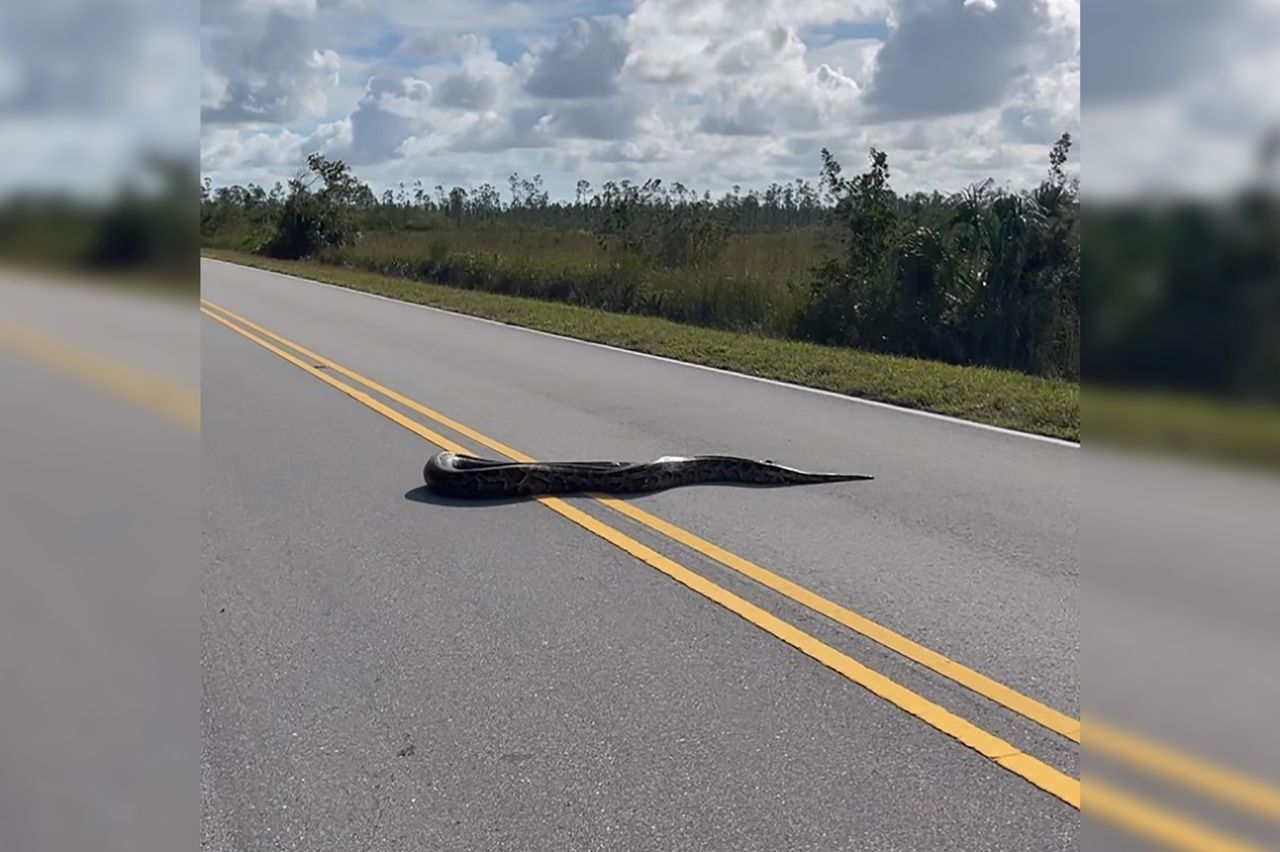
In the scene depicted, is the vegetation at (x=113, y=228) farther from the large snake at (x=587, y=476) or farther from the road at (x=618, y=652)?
the large snake at (x=587, y=476)

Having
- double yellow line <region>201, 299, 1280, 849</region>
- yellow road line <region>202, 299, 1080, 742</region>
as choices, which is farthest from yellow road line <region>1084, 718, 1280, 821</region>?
yellow road line <region>202, 299, 1080, 742</region>

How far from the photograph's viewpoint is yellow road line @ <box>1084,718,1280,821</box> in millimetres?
1638

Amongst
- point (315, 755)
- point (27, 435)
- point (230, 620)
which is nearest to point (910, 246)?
point (230, 620)

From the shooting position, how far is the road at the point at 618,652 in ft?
12.7

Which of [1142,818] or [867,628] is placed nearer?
[1142,818]

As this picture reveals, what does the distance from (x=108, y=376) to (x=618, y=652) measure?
354cm

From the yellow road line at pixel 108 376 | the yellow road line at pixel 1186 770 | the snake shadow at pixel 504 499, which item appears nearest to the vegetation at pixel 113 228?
the yellow road line at pixel 108 376

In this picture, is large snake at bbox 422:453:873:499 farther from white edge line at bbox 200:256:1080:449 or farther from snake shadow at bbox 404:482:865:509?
white edge line at bbox 200:256:1080:449

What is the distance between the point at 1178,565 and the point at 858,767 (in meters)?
2.71

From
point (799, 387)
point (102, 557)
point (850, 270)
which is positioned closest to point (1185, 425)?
point (102, 557)

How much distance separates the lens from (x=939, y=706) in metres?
4.65

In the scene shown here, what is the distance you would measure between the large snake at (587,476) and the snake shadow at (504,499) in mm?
49

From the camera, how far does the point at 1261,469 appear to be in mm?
1209

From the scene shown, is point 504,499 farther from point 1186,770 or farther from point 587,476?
point 1186,770
